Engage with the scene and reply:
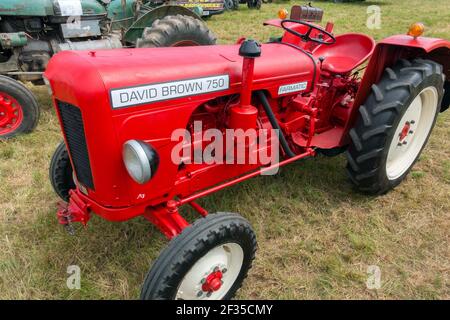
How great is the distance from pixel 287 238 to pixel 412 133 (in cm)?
145

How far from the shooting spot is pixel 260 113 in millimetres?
2354

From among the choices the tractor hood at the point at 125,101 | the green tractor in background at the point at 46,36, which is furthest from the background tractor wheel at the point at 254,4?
the tractor hood at the point at 125,101

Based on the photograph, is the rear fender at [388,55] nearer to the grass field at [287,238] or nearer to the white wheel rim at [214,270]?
the grass field at [287,238]

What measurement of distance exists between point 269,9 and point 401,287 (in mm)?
13542

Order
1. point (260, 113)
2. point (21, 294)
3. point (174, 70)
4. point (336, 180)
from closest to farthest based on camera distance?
point (174, 70)
point (21, 294)
point (260, 113)
point (336, 180)

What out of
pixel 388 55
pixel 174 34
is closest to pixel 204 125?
pixel 388 55

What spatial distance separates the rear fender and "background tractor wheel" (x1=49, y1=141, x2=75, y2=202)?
2.01m

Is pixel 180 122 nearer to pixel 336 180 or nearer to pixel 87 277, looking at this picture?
pixel 87 277

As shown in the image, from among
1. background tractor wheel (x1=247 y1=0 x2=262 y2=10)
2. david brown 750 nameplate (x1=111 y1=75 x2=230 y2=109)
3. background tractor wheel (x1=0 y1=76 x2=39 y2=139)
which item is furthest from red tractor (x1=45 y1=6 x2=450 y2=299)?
background tractor wheel (x1=247 y1=0 x2=262 y2=10)

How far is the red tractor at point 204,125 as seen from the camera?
1604 millimetres

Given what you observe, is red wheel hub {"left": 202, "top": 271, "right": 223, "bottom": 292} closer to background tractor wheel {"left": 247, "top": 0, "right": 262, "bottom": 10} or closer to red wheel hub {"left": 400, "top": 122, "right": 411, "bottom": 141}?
red wheel hub {"left": 400, "top": 122, "right": 411, "bottom": 141}

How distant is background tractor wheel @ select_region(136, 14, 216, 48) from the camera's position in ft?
12.5
